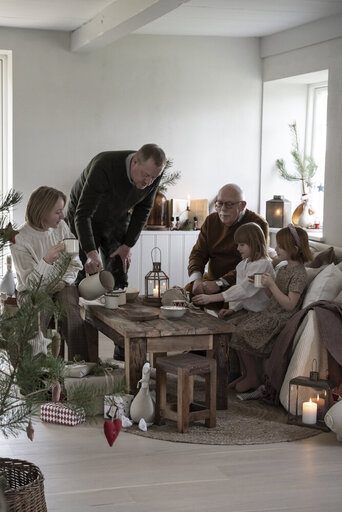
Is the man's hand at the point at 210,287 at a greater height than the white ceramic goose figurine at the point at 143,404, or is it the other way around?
the man's hand at the point at 210,287

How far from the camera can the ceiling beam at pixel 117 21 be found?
4801 mm

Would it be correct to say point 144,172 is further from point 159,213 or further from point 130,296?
point 159,213

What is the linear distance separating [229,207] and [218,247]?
0.98ft

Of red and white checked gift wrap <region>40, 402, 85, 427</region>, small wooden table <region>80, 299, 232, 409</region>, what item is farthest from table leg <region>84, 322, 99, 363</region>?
red and white checked gift wrap <region>40, 402, 85, 427</region>

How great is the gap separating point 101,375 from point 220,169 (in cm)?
334

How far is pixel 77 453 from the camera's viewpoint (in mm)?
3783

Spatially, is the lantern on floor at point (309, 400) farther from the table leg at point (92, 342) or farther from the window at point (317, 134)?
the window at point (317, 134)

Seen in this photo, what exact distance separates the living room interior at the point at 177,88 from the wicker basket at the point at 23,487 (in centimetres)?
312

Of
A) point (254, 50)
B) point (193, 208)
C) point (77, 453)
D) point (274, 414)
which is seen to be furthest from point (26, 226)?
point (254, 50)

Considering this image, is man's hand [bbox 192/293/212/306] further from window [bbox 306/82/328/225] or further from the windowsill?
window [bbox 306/82/328/225]

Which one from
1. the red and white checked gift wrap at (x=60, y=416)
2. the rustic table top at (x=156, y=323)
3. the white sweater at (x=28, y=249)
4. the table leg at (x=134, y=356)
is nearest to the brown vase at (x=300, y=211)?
the rustic table top at (x=156, y=323)

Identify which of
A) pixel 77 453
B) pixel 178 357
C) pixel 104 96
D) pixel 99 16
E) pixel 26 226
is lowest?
pixel 77 453

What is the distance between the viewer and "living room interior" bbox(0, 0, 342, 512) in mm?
6047

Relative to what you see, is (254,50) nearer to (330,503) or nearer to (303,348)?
(303,348)
